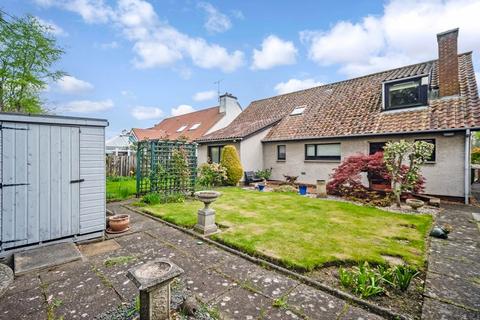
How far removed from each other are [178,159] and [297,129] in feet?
25.9

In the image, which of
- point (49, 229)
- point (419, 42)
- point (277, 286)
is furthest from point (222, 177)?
point (419, 42)

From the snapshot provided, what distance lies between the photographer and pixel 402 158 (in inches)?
308

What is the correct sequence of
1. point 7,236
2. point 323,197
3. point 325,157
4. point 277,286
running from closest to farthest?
point 277,286
point 7,236
point 323,197
point 325,157

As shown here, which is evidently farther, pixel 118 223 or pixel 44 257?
pixel 118 223

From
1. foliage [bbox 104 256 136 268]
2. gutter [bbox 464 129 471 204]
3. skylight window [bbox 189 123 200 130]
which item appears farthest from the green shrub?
skylight window [bbox 189 123 200 130]

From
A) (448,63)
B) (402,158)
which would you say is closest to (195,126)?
(402,158)

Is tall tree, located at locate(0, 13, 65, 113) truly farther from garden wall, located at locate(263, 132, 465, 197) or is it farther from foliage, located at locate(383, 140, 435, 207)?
foliage, located at locate(383, 140, 435, 207)

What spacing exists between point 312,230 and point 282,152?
923cm

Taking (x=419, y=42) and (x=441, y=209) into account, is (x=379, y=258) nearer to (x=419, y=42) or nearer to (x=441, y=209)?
(x=441, y=209)

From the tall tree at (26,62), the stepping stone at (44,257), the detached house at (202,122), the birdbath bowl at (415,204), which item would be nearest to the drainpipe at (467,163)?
the birdbath bowl at (415,204)

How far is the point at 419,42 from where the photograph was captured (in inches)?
529

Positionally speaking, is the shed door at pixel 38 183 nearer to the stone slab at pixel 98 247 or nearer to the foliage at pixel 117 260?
the stone slab at pixel 98 247

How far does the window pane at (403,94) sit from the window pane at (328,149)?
11.0ft

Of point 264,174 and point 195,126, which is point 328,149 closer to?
point 264,174
